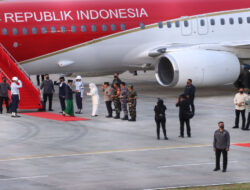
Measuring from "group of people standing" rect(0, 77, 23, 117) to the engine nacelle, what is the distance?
8128 mm

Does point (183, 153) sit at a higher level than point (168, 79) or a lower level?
lower

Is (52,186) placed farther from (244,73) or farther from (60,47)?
(244,73)

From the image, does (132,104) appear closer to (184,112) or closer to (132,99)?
(132,99)

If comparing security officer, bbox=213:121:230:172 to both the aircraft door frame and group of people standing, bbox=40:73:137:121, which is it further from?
the aircraft door frame

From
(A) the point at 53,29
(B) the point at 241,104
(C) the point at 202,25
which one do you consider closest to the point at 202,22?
(C) the point at 202,25

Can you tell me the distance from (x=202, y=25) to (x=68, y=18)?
7.50 metres

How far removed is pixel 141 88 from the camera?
4397 centimetres

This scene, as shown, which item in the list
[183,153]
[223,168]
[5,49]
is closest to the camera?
[223,168]

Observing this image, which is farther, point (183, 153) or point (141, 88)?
point (141, 88)

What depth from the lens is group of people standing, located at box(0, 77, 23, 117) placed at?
32.4m

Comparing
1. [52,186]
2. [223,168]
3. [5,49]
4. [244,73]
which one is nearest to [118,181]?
[52,186]

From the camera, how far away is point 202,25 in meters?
40.5

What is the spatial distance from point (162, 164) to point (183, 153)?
1956mm

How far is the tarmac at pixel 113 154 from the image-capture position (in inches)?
773
